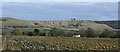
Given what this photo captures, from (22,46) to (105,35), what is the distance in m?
18.8

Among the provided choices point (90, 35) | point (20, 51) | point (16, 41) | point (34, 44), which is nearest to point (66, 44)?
point (34, 44)

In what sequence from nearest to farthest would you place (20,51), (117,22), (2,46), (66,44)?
(20,51), (2,46), (66,44), (117,22)

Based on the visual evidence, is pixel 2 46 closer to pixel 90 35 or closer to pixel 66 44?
pixel 66 44

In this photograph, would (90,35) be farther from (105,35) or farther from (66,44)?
(66,44)

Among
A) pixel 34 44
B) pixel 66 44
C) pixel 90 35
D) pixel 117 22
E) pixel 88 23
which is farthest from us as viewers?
pixel 88 23

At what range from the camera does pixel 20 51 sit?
16031 mm

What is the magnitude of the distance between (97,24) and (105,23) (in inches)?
89.8

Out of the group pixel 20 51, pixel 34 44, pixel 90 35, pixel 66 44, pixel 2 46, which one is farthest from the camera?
pixel 90 35

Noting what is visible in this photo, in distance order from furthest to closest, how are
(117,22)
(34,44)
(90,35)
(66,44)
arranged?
1. (117,22)
2. (90,35)
3. (66,44)
4. (34,44)

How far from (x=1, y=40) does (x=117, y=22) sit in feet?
146

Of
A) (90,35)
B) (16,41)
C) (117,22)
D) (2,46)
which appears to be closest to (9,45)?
(2,46)

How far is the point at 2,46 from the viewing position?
1800 cm

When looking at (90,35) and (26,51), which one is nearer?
(26,51)

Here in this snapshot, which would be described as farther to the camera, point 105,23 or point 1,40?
point 105,23
